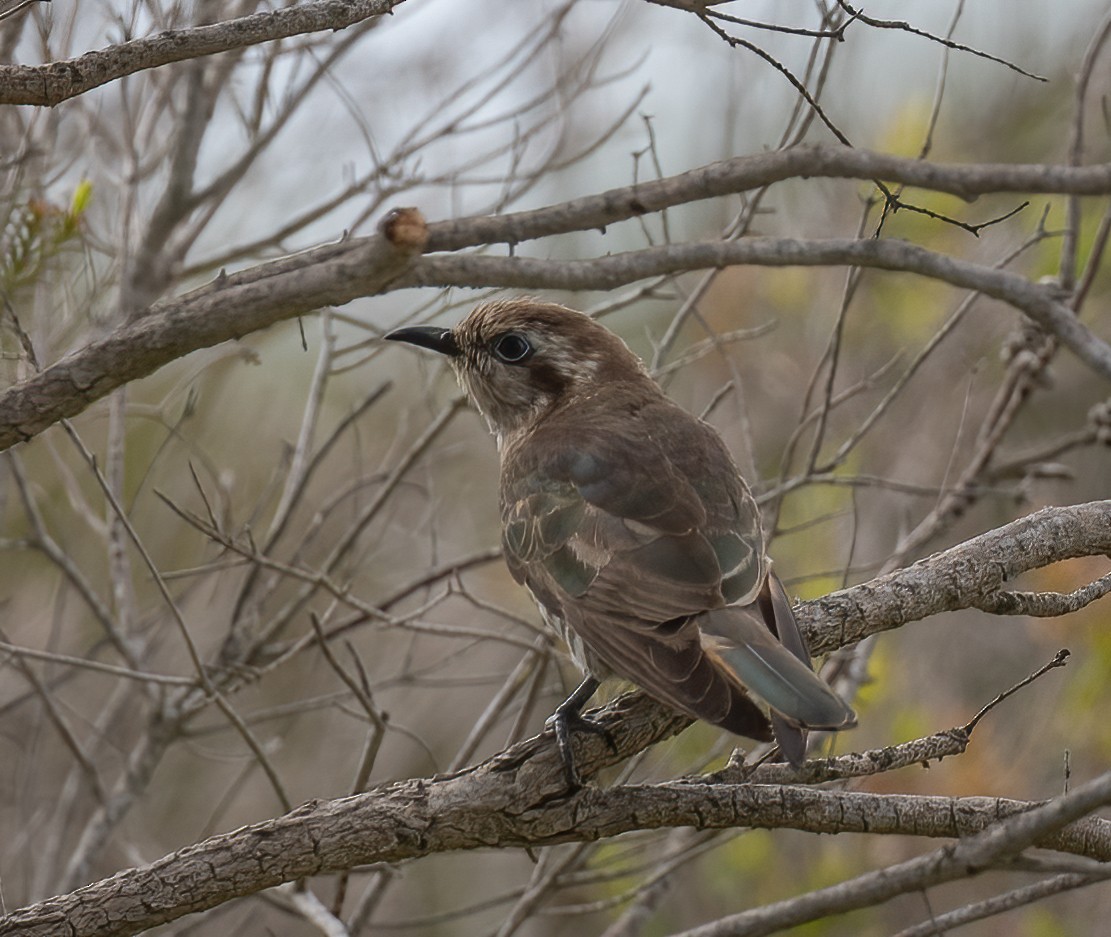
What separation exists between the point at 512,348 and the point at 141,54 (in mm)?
2260

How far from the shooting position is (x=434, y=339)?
462cm

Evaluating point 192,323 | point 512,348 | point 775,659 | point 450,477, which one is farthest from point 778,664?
point 450,477

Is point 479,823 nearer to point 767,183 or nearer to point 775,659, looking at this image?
point 775,659

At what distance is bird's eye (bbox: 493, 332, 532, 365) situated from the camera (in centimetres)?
461

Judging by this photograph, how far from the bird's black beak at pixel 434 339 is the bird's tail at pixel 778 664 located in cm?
163

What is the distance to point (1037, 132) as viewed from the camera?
8.12 m

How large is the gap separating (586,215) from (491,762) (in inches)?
49.9

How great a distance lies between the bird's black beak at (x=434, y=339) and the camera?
15.0ft

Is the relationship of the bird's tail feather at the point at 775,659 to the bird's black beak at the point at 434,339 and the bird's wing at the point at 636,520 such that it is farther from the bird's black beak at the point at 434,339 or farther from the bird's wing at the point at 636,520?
the bird's black beak at the point at 434,339

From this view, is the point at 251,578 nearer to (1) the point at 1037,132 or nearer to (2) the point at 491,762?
(2) the point at 491,762

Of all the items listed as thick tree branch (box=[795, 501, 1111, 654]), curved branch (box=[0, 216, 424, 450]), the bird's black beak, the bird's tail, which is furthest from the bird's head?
curved branch (box=[0, 216, 424, 450])

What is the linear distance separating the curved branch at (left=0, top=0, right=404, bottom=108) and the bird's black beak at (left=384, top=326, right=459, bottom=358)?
2.03 meters

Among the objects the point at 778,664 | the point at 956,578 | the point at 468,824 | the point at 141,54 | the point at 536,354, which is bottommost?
the point at 468,824

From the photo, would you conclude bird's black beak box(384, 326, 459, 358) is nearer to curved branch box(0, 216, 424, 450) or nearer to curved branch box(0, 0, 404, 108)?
curved branch box(0, 216, 424, 450)
